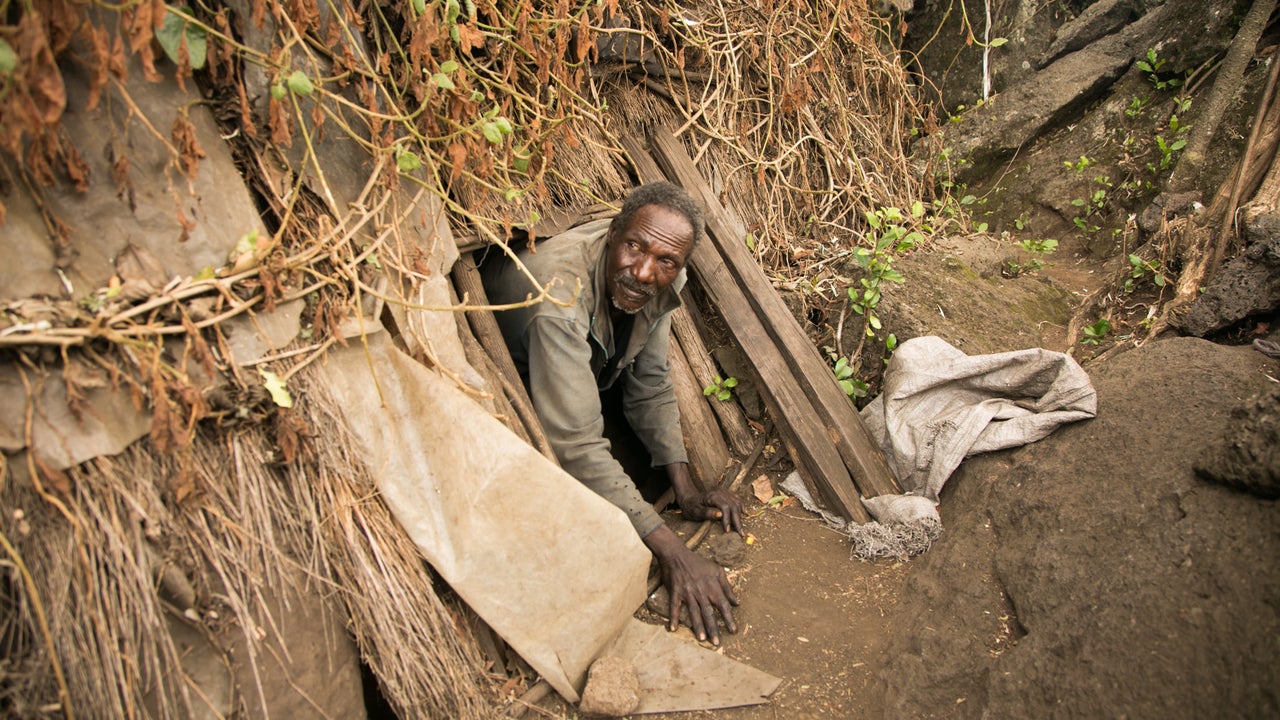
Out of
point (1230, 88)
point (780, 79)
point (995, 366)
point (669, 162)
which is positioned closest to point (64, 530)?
point (669, 162)

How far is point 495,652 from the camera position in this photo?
2162mm

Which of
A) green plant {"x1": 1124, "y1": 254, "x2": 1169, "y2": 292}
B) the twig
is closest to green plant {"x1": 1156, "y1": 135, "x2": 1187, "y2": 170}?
green plant {"x1": 1124, "y1": 254, "x2": 1169, "y2": 292}

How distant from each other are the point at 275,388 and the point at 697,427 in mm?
1959

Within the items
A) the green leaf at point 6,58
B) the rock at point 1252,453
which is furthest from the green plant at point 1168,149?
the green leaf at point 6,58

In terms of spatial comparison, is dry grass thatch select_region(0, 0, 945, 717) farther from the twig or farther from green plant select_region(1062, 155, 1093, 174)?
green plant select_region(1062, 155, 1093, 174)

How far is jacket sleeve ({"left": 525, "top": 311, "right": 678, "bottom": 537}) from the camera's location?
2471mm

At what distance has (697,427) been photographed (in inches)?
131

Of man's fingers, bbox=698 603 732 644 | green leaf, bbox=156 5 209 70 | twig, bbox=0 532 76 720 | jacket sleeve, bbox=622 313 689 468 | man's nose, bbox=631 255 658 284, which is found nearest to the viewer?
twig, bbox=0 532 76 720

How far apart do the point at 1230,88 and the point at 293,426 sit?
468 cm

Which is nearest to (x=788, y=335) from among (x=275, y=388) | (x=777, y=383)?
(x=777, y=383)

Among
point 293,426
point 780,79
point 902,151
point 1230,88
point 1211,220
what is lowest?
point 1211,220

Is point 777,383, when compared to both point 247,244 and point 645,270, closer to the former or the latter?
point 645,270

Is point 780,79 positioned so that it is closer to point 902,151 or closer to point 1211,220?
point 902,151

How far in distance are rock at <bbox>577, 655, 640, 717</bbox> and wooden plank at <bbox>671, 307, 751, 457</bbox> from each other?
4.69 feet
